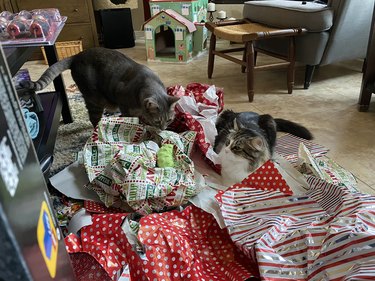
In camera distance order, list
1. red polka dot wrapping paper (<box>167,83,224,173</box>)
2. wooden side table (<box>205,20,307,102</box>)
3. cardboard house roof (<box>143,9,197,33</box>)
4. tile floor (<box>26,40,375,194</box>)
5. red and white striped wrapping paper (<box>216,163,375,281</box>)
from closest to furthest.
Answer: red and white striped wrapping paper (<box>216,163,375,281</box>), red polka dot wrapping paper (<box>167,83,224,173</box>), tile floor (<box>26,40,375,194</box>), wooden side table (<box>205,20,307,102</box>), cardboard house roof (<box>143,9,197,33</box>)

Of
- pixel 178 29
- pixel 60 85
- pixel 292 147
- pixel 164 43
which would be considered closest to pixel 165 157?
pixel 292 147

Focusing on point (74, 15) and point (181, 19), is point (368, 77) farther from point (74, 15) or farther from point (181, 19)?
point (74, 15)

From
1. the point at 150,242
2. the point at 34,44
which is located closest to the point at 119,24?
the point at 34,44

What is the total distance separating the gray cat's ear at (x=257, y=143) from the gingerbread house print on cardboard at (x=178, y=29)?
184cm

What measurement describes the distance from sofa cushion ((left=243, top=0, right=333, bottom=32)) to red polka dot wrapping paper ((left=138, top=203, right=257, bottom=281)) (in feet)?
5.09

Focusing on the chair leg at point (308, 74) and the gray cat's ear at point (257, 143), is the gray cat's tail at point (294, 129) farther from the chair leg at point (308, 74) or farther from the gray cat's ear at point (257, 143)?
the chair leg at point (308, 74)

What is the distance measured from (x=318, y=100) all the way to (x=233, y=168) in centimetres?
109

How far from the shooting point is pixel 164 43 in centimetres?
325

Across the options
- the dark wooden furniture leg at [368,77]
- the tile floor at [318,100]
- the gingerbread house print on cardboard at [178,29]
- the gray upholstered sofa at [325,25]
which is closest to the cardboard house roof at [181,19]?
the gingerbread house print on cardboard at [178,29]

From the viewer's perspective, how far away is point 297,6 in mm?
2133

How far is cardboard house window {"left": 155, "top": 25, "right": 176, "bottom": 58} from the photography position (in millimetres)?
3102

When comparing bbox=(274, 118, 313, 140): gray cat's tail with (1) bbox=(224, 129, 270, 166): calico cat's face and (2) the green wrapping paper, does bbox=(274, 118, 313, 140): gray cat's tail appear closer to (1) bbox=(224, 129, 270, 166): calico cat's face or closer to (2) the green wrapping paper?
(1) bbox=(224, 129, 270, 166): calico cat's face

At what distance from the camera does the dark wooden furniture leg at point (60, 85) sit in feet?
5.43

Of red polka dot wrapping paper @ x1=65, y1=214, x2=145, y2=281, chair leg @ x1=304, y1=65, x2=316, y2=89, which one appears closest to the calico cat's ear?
red polka dot wrapping paper @ x1=65, y1=214, x2=145, y2=281
